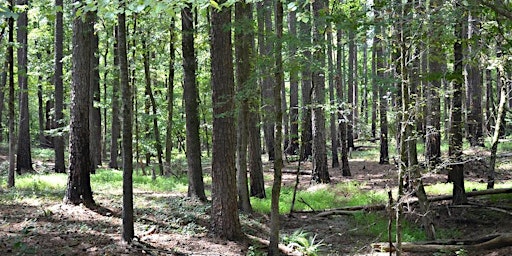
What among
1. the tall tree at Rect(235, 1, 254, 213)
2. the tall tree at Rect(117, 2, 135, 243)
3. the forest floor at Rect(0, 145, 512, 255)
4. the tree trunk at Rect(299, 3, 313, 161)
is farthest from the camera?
the tall tree at Rect(235, 1, 254, 213)

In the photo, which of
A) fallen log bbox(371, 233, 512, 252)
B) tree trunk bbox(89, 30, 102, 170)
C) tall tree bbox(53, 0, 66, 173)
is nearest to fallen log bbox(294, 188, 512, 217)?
fallen log bbox(371, 233, 512, 252)

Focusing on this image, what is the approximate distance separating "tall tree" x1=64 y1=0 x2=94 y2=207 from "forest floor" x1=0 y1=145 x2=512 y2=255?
0.37 metres

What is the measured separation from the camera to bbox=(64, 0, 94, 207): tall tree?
940 cm

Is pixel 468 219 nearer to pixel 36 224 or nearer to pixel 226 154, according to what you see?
pixel 226 154

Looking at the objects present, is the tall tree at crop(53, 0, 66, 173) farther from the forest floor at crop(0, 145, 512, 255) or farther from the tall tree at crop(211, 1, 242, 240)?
the tall tree at crop(211, 1, 242, 240)

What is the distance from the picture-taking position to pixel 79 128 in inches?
371

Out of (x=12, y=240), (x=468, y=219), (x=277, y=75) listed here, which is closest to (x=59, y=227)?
(x=12, y=240)

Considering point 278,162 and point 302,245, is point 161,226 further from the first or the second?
point 278,162

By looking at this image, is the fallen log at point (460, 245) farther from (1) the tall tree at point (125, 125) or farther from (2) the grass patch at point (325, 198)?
(1) the tall tree at point (125, 125)

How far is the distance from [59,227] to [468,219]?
28.1 feet

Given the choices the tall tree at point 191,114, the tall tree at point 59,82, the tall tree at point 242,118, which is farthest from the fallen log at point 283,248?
the tall tree at point 59,82

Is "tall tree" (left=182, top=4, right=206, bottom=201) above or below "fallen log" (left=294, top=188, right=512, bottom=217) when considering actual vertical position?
above

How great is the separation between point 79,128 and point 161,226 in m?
2.70

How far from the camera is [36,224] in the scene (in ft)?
26.5
